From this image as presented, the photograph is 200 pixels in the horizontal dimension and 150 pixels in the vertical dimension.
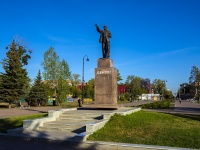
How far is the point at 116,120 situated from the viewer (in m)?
11.4

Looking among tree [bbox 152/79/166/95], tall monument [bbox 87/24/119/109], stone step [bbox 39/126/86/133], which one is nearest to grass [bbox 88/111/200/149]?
stone step [bbox 39/126/86/133]

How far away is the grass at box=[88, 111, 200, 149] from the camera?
340 inches

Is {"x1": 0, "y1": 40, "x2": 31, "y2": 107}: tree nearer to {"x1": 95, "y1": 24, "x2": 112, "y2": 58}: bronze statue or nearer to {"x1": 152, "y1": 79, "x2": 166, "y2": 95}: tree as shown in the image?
{"x1": 95, "y1": 24, "x2": 112, "y2": 58}: bronze statue

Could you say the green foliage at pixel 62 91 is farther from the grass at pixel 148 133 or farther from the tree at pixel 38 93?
the grass at pixel 148 133

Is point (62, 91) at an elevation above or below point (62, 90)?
below

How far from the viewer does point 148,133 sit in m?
9.72

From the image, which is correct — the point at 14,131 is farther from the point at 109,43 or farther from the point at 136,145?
the point at 109,43

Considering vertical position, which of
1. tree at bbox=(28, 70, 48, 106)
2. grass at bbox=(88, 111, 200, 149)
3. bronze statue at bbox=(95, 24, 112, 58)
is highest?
bronze statue at bbox=(95, 24, 112, 58)

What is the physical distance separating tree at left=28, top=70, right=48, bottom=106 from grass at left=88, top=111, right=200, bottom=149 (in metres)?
30.9

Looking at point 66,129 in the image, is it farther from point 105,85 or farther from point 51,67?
point 51,67

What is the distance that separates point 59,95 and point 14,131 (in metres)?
30.2

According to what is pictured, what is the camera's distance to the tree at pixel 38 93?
4053 centimetres

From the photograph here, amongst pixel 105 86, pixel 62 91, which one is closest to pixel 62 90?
pixel 62 91

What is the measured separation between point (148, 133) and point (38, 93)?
110 ft
